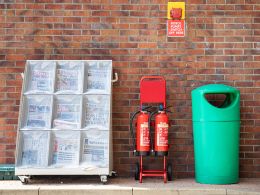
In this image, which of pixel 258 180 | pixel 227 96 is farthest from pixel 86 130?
pixel 258 180

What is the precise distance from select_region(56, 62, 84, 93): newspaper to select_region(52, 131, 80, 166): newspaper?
617 millimetres

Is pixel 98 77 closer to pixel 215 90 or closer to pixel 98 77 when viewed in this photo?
pixel 98 77

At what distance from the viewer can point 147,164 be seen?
604cm

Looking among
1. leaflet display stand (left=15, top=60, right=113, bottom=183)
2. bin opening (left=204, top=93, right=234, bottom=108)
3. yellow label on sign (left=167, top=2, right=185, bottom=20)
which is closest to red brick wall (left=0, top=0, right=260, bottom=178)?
yellow label on sign (left=167, top=2, right=185, bottom=20)

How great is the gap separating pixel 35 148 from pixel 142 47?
6.78ft

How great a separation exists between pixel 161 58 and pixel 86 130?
1.53m

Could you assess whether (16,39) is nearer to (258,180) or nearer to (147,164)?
(147,164)

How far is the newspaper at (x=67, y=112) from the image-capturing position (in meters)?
5.64

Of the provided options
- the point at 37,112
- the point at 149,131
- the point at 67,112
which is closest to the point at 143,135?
the point at 149,131

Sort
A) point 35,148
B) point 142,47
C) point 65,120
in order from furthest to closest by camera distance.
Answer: point 142,47 → point 65,120 → point 35,148

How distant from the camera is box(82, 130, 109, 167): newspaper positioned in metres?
5.49

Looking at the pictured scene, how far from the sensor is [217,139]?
546 centimetres

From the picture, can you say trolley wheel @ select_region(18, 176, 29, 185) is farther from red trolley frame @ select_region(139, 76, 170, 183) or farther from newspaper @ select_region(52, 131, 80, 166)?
red trolley frame @ select_region(139, 76, 170, 183)

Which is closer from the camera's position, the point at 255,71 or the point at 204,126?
the point at 204,126
